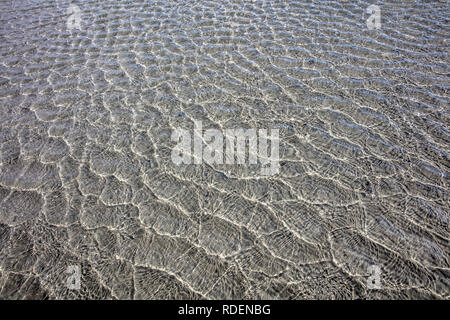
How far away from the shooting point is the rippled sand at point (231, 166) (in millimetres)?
1340

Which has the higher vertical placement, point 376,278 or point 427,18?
point 427,18

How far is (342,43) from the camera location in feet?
9.09

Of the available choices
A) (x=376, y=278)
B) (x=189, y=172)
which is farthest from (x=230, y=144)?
(x=376, y=278)

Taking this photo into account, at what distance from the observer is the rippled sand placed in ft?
4.40

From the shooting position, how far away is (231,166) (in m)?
1.82

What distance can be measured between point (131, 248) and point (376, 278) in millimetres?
1029

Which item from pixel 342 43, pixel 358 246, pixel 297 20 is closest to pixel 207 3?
pixel 297 20
